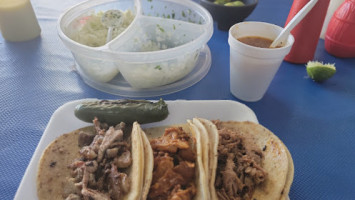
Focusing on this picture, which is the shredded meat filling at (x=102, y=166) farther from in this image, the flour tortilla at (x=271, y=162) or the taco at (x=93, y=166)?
the flour tortilla at (x=271, y=162)

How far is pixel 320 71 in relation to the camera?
2553mm

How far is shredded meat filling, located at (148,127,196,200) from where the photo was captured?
150cm

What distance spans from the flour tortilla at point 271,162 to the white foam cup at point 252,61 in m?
0.54

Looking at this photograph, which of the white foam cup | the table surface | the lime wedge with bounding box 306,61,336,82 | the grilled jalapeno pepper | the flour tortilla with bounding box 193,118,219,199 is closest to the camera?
the flour tortilla with bounding box 193,118,219,199

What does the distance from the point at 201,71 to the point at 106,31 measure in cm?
114

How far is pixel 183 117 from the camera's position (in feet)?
6.82

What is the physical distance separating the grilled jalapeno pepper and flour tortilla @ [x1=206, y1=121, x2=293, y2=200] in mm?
490

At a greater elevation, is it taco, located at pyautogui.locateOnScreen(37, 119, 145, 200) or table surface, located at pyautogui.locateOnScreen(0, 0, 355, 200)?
taco, located at pyautogui.locateOnScreen(37, 119, 145, 200)

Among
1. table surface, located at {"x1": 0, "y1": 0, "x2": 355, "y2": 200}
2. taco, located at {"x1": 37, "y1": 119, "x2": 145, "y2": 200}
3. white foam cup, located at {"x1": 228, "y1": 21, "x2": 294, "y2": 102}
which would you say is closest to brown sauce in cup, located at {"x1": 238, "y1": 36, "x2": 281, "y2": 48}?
white foam cup, located at {"x1": 228, "y1": 21, "x2": 294, "y2": 102}

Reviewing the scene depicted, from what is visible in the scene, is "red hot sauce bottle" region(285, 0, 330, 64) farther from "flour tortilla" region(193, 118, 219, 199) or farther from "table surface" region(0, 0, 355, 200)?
"flour tortilla" region(193, 118, 219, 199)

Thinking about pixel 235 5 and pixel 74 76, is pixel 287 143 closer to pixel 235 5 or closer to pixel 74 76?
pixel 235 5

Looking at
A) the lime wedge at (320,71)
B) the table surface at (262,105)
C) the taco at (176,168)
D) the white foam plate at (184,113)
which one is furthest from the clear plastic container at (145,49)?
the lime wedge at (320,71)

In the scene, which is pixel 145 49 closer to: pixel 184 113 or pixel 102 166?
pixel 184 113

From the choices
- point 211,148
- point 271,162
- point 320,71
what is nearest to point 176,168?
point 211,148
